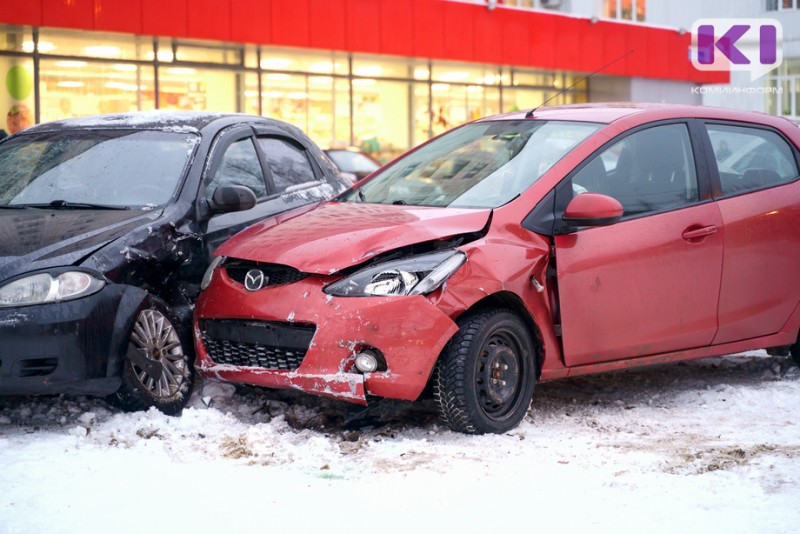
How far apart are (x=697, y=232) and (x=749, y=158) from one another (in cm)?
91

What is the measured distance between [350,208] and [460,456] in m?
1.76

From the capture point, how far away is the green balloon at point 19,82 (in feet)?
73.2

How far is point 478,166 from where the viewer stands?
6398 millimetres

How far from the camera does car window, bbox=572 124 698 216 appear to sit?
6.17 metres

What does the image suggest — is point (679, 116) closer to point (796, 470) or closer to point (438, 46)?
point (796, 470)

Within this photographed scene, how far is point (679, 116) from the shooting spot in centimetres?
667

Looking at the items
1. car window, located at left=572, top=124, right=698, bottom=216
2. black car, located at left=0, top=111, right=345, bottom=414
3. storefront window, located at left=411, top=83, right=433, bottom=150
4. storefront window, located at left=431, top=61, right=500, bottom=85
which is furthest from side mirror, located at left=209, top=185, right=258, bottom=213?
storefront window, located at left=411, top=83, right=433, bottom=150

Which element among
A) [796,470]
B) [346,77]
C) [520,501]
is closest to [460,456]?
[520,501]

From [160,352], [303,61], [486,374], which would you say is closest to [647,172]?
[486,374]

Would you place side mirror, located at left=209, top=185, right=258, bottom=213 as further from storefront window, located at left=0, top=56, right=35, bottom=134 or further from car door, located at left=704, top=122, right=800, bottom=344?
storefront window, located at left=0, top=56, right=35, bottom=134

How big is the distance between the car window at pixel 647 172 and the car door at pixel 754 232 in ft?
0.79

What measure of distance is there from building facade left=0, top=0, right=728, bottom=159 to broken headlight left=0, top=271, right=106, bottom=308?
16858 mm

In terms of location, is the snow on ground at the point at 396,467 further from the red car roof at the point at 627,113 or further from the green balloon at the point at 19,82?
the green balloon at the point at 19,82

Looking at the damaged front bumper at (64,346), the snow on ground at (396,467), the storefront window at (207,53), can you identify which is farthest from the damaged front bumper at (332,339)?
the storefront window at (207,53)
